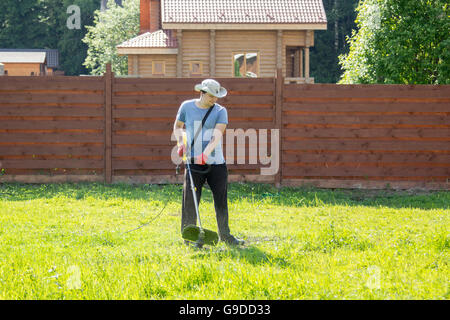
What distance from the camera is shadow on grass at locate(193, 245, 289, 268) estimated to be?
5415 millimetres

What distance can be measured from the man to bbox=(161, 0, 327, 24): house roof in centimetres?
1620

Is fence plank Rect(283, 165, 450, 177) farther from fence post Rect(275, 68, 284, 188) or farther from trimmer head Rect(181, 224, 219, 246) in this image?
trimmer head Rect(181, 224, 219, 246)

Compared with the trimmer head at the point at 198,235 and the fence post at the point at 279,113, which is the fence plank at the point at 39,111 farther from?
the trimmer head at the point at 198,235

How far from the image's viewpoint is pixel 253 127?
1114 centimetres

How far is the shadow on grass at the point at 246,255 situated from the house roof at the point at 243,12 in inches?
672

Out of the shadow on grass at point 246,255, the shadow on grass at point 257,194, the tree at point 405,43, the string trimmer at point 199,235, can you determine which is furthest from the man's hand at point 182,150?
the tree at point 405,43

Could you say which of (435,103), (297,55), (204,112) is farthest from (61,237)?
(297,55)

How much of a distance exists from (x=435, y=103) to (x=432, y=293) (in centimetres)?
743

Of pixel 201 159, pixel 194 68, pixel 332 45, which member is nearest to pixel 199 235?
pixel 201 159

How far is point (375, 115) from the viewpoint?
36.2ft

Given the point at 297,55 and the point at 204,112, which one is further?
the point at 297,55

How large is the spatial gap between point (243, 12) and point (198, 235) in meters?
17.6

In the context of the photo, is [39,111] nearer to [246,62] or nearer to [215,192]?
[215,192]
